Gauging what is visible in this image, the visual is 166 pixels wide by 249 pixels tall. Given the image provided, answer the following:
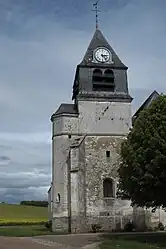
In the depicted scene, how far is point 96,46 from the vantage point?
5034 cm

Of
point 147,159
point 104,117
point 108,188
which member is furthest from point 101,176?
point 147,159

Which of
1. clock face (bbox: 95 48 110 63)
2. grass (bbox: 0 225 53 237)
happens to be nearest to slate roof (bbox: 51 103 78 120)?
clock face (bbox: 95 48 110 63)

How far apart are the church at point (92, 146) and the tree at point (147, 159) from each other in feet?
51.3

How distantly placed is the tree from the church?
51.3 feet

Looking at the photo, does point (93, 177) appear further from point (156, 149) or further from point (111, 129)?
point (156, 149)

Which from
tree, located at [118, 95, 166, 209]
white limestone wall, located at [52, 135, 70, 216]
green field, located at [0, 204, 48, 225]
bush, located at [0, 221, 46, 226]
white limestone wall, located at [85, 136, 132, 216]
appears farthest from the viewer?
green field, located at [0, 204, 48, 225]

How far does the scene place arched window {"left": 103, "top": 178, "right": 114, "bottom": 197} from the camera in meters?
45.8


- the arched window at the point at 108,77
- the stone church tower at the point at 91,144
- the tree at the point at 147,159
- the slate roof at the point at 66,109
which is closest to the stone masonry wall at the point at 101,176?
the stone church tower at the point at 91,144

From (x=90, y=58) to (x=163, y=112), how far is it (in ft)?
77.0

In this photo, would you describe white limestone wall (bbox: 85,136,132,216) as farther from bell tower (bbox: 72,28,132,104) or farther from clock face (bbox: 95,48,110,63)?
clock face (bbox: 95,48,110,63)

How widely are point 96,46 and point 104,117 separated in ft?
29.1

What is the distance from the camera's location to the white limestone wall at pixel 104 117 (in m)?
47.4

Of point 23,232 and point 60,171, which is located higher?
point 60,171

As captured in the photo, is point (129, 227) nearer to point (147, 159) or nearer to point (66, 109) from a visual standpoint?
point (66, 109)
